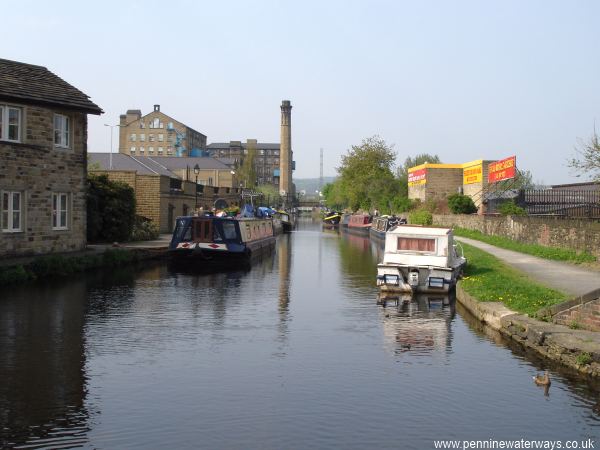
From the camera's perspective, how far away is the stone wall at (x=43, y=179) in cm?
2616

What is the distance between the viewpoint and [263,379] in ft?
40.1

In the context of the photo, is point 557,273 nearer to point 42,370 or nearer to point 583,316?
point 583,316

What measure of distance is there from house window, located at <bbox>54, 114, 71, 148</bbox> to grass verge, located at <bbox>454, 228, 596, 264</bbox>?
1881 cm

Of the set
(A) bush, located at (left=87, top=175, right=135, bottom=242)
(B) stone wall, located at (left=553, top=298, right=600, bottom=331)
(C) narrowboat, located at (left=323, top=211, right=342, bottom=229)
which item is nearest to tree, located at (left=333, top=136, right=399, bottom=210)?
(C) narrowboat, located at (left=323, top=211, right=342, bottom=229)

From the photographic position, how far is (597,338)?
Result: 41.7 feet

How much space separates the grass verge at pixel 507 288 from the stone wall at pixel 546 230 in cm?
301

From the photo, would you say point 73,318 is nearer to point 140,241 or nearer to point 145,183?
point 140,241

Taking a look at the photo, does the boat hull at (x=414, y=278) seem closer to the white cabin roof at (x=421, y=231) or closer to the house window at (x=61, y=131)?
the white cabin roof at (x=421, y=231)

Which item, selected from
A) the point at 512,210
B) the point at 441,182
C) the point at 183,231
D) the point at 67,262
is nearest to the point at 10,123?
the point at 67,262

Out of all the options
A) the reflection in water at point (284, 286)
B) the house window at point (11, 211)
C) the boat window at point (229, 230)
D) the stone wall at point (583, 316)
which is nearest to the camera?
the stone wall at point (583, 316)

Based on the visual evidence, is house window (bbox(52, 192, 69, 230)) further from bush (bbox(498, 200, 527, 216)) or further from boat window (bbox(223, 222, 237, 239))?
bush (bbox(498, 200, 527, 216))

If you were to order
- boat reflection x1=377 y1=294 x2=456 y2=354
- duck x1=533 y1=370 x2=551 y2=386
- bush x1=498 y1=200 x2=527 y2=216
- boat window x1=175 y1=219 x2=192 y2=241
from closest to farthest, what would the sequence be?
duck x1=533 y1=370 x2=551 y2=386
boat reflection x1=377 y1=294 x2=456 y2=354
boat window x1=175 y1=219 x2=192 y2=241
bush x1=498 y1=200 x2=527 y2=216

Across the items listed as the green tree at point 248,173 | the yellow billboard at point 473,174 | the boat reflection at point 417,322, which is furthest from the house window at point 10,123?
the green tree at point 248,173

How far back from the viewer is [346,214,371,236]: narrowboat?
7270 cm
